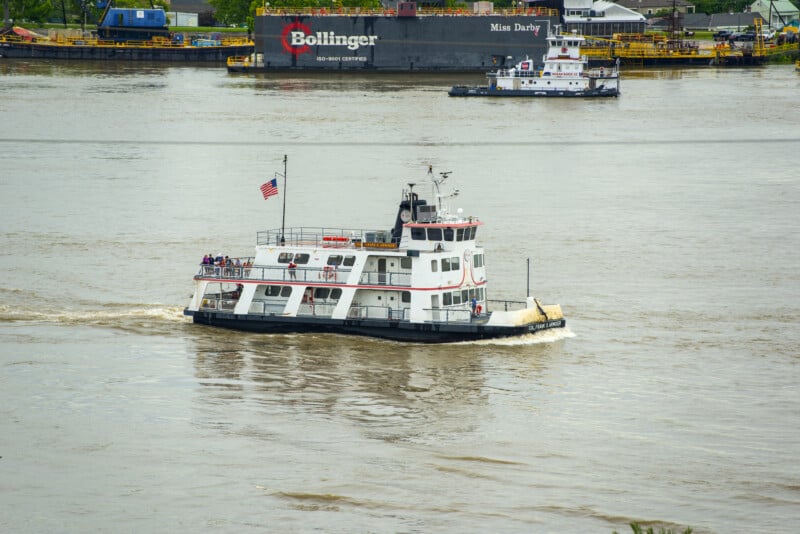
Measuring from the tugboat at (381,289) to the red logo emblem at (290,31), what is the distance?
98.6 meters

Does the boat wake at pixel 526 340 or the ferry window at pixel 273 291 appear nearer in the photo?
the boat wake at pixel 526 340

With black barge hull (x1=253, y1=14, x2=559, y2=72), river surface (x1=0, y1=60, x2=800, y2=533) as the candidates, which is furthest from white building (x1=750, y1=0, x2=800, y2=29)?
river surface (x1=0, y1=60, x2=800, y2=533)

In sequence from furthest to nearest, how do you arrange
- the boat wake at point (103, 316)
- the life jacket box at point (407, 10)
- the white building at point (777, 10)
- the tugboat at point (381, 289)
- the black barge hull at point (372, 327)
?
the white building at point (777, 10)
the life jacket box at point (407, 10)
the boat wake at point (103, 316)
the tugboat at point (381, 289)
the black barge hull at point (372, 327)

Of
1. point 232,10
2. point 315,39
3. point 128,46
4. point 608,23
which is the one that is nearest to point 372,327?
point 315,39

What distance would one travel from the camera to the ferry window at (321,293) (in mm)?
38562

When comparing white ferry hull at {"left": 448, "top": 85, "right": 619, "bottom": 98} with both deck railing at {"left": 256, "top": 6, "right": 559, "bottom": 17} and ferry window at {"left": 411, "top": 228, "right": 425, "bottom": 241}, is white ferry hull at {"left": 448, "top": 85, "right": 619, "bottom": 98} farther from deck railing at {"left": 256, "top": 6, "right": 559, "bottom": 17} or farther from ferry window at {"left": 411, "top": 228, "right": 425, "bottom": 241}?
ferry window at {"left": 411, "top": 228, "right": 425, "bottom": 241}

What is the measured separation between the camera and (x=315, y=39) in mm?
136250

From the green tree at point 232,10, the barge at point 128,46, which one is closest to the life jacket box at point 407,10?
the barge at point 128,46

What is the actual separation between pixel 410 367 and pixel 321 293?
15.9ft

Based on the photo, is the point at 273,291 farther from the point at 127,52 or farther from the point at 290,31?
the point at 127,52

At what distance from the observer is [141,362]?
35219mm

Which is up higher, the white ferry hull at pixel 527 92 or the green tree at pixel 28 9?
the green tree at pixel 28 9

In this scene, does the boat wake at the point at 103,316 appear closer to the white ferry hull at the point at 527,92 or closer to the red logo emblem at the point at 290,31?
the white ferry hull at the point at 527,92

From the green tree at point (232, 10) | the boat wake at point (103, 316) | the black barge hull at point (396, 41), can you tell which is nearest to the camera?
the boat wake at point (103, 316)
